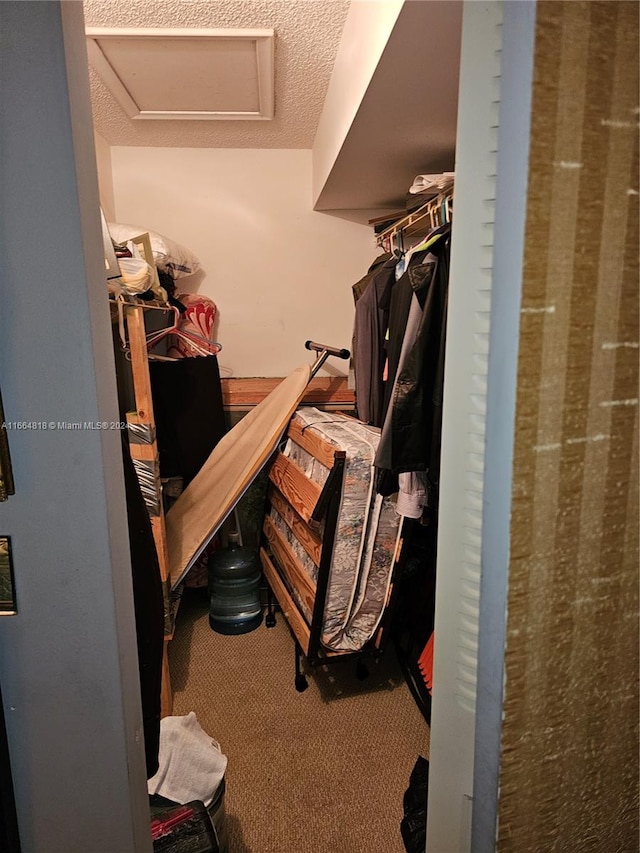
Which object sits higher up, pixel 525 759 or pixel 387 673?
pixel 525 759

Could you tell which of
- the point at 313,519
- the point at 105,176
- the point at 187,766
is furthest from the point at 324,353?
the point at 187,766

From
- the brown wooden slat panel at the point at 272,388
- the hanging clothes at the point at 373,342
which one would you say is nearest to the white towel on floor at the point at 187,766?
the hanging clothes at the point at 373,342

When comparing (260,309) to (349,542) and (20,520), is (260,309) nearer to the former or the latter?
(349,542)

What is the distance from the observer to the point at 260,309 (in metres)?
2.95

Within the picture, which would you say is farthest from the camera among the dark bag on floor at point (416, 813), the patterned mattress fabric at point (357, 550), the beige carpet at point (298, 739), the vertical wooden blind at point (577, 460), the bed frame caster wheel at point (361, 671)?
the bed frame caster wheel at point (361, 671)

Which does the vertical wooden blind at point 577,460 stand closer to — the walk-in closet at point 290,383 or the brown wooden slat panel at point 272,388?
the walk-in closet at point 290,383

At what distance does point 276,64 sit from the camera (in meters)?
1.93

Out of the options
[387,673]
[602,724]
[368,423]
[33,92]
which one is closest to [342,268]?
[368,423]

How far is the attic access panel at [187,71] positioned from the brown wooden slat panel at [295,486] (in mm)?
1645

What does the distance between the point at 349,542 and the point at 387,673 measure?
0.85 m

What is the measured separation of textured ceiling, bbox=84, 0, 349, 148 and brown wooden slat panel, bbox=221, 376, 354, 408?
1.34 meters

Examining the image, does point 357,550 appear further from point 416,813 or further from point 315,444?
point 416,813

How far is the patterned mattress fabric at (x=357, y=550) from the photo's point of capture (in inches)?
70.4

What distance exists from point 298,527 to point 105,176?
2.14 meters
